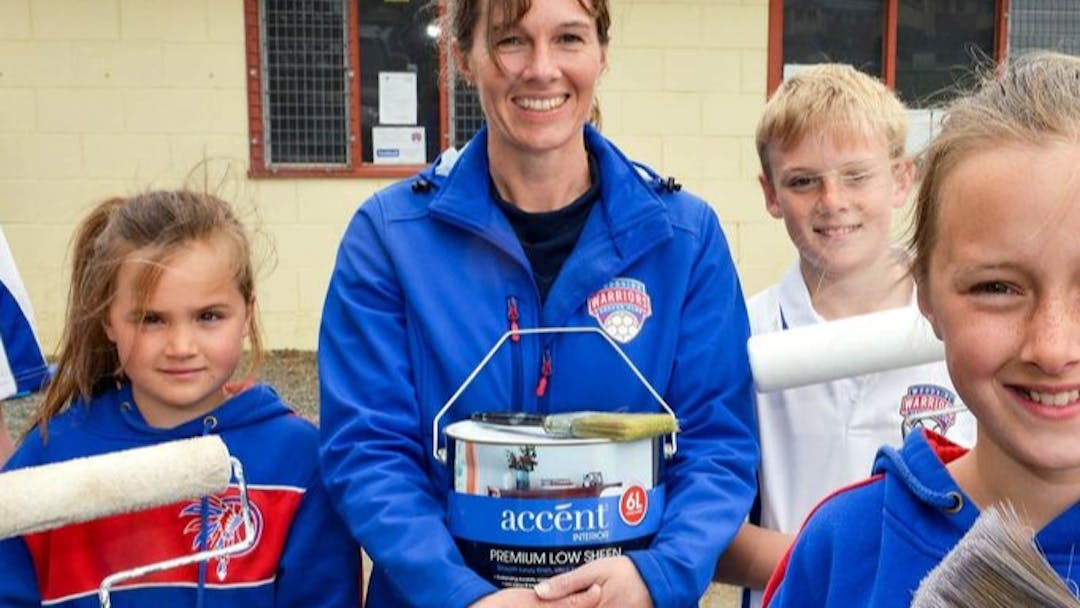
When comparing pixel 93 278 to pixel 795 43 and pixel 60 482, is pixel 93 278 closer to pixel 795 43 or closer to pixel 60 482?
pixel 60 482

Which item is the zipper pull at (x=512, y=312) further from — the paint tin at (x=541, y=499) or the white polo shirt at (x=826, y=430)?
the white polo shirt at (x=826, y=430)

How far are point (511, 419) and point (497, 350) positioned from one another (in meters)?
0.15

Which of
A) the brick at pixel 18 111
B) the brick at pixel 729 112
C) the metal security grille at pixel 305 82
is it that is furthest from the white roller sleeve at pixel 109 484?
the brick at pixel 729 112

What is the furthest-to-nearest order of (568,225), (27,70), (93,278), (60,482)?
(27,70)
(93,278)
(568,225)
(60,482)

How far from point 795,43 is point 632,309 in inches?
268

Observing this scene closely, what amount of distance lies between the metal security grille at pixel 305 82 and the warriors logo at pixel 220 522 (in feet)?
20.3

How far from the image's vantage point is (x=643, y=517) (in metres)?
1.87

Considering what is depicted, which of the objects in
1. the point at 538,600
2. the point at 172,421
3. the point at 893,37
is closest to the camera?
the point at 538,600

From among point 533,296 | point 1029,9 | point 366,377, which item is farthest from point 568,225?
point 1029,9

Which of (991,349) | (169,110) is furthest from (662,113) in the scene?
(991,349)

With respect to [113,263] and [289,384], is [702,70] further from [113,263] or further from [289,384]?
[113,263]

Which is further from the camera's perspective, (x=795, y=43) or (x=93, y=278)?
(x=795, y=43)

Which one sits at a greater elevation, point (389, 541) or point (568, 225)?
point (568, 225)

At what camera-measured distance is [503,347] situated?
200 cm
